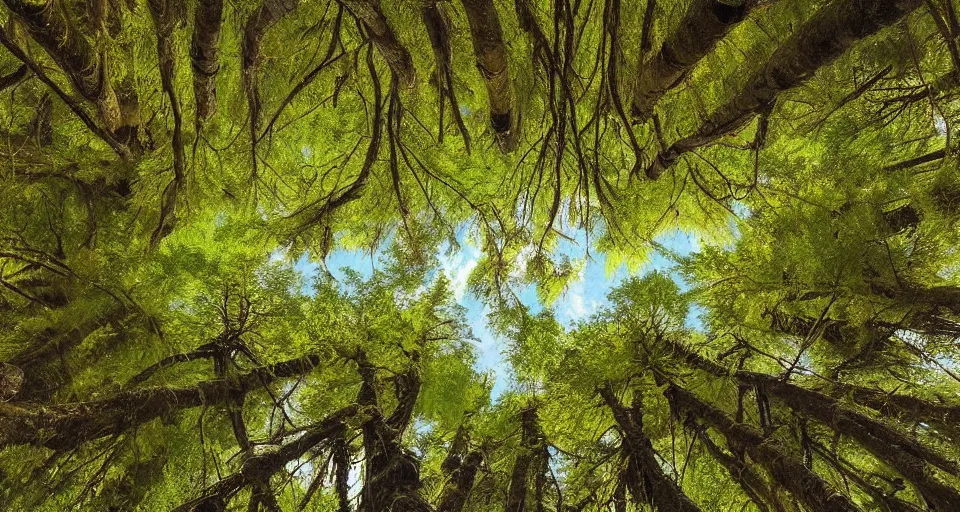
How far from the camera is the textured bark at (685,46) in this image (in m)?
A: 1.90

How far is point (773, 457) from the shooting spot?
321 cm

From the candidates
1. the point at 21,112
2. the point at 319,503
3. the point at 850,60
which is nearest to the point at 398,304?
the point at 319,503

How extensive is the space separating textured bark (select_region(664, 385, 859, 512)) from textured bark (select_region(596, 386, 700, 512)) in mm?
444

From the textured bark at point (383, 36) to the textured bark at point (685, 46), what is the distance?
1116 millimetres

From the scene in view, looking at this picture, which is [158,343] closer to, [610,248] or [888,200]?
[610,248]

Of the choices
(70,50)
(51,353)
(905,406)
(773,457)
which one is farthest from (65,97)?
(905,406)

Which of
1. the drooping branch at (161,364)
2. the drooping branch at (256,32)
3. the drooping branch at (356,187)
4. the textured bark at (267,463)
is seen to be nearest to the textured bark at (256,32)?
the drooping branch at (256,32)

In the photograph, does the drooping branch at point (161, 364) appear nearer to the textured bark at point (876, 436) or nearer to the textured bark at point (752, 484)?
the textured bark at point (752, 484)

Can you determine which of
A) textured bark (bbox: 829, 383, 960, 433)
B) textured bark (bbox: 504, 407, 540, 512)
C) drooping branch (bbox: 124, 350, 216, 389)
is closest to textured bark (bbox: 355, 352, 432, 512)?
textured bark (bbox: 504, 407, 540, 512)

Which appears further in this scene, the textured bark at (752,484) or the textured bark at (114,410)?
the textured bark at (752,484)

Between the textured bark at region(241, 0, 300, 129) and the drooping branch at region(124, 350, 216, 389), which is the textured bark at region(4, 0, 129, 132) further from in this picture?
the drooping branch at region(124, 350, 216, 389)

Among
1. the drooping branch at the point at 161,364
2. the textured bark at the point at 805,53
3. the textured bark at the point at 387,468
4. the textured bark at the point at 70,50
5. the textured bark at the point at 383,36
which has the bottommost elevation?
the textured bark at the point at 387,468

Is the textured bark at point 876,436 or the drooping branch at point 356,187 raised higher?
the drooping branch at point 356,187

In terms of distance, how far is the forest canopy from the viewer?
278 cm
